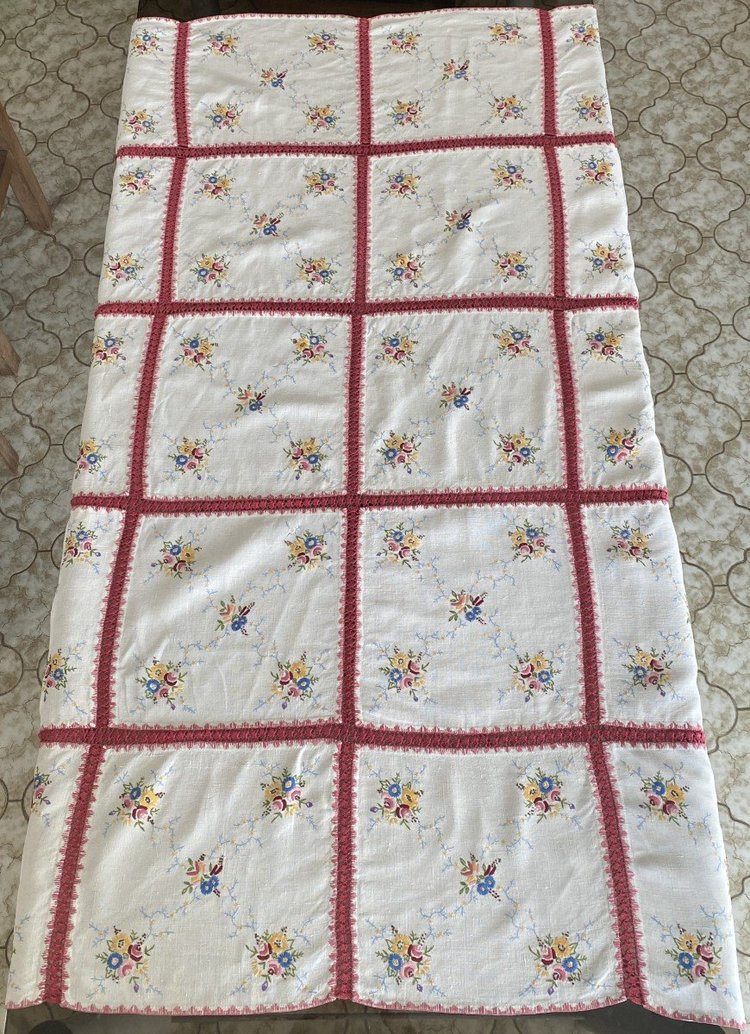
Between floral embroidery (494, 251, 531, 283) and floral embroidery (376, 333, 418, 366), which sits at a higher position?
floral embroidery (494, 251, 531, 283)

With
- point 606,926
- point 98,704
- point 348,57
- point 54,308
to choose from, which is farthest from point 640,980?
point 54,308

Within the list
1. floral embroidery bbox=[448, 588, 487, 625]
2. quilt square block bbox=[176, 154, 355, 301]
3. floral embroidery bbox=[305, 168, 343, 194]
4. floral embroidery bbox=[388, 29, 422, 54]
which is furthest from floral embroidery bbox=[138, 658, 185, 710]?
floral embroidery bbox=[388, 29, 422, 54]

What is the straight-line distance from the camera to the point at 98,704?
42.3 inches

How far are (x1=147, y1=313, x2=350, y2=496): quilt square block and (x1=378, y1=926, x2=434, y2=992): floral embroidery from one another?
56cm

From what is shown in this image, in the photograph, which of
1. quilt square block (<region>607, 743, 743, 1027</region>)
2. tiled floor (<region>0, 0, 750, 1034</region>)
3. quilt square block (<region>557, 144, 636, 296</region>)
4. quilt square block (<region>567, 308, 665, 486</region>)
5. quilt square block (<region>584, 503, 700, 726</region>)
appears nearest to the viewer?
quilt square block (<region>607, 743, 743, 1027</region>)

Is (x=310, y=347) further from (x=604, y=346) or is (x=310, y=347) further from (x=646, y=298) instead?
(x=646, y=298)

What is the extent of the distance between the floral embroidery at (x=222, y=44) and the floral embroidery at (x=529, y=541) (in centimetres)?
100

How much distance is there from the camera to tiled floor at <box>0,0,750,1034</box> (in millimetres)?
1662

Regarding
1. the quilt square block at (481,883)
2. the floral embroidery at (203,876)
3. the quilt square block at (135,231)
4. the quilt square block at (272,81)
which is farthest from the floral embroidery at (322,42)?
the floral embroidery at (203,876)

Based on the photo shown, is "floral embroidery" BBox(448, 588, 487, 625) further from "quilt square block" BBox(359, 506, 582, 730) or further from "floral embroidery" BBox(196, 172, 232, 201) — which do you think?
"floral embroidery" BBox(196, 172, 232, 201)

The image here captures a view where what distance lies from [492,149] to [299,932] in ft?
3.87

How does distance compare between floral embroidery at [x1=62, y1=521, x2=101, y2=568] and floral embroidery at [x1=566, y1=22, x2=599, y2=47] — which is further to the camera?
floral embroidery at [x1=566, y1=22, x2=599, y2=47]

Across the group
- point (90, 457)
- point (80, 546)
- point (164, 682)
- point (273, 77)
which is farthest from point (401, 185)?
point (164, 682)

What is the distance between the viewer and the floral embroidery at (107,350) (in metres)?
1.28
